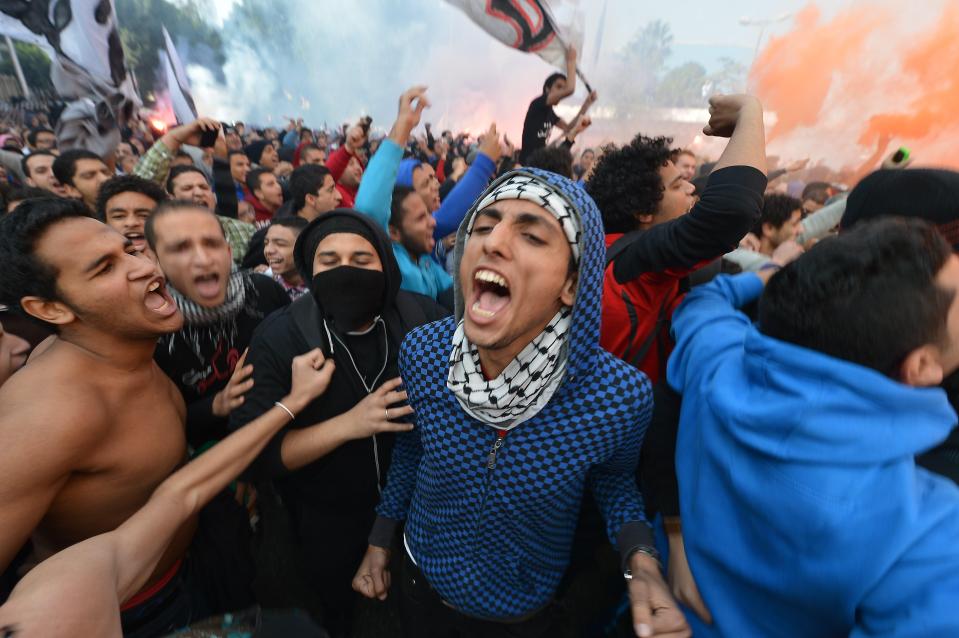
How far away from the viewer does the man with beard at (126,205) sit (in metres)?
2.71

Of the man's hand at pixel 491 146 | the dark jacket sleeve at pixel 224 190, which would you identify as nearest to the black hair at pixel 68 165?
the dark jacket sleeve at pixel 224 190

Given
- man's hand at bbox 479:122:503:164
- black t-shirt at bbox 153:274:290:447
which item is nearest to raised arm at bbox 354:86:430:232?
man's hand at bbox 479:122:503:164

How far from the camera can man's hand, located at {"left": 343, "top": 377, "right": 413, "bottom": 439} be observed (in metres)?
1.64

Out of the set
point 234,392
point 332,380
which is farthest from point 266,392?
point 332,380

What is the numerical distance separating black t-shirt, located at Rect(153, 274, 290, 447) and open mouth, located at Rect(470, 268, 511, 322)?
147 centimetres

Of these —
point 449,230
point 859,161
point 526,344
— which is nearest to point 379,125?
point 859,161

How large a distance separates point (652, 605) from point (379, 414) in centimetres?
113

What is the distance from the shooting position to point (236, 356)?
2291mm

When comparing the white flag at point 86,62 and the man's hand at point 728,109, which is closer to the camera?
the man's hand at point 728,109

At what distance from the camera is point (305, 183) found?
3.97 meters

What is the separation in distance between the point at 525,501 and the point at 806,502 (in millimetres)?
779

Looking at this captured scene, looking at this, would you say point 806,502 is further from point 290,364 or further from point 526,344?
point 290,364

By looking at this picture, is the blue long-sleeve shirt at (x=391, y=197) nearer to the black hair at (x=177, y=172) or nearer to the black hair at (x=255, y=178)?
the black hair at (x=177, y=172)

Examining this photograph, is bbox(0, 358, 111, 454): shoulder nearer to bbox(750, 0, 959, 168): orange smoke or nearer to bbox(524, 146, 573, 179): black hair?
bbox(524, 146, 573, 179): black hair
